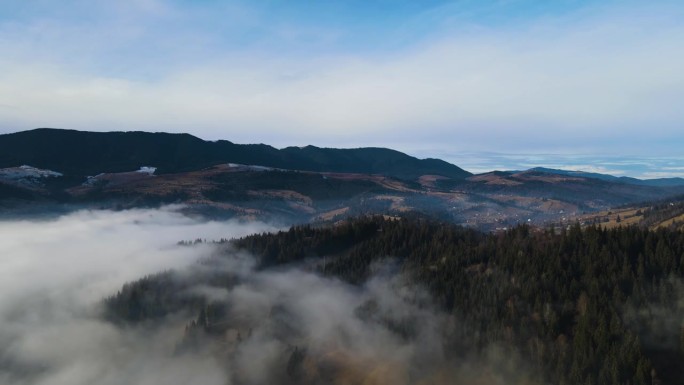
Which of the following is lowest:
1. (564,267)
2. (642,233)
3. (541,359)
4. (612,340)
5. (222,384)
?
→ (222,384)

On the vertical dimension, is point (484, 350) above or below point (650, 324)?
below

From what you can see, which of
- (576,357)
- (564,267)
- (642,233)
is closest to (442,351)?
(576,357)

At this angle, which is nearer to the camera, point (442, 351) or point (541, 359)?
point (541, 359)

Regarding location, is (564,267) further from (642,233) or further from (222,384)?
(222,384)

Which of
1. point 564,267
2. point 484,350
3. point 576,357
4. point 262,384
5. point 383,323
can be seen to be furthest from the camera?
point 383,323

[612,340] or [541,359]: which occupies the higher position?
[612,340]

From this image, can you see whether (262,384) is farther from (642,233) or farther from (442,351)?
(642,233)

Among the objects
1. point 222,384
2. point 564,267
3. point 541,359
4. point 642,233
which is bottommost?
point 222,384

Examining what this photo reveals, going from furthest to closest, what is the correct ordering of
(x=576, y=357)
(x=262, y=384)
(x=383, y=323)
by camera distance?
(x=383, y=323) < (x=262, y=384) < (x=576, y=357)

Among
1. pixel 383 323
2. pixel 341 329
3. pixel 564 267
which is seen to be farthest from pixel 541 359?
pixel 341 329
